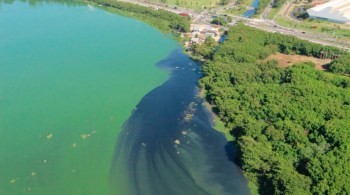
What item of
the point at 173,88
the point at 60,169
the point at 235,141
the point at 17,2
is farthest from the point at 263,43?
the point at 17,2

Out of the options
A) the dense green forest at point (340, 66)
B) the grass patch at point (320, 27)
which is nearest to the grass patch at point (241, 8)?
the grass patch at point (320, 27)

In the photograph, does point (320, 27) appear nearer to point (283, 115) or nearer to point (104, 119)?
point (283, 115)

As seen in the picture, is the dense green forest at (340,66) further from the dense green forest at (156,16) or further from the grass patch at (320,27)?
the dense green forest at (156,16)

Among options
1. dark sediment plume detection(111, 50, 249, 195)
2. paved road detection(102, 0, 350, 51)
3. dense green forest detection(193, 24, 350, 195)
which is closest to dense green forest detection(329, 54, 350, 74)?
dense green forest detection(193, 24, 350, 195)

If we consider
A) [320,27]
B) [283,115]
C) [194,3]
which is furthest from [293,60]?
[194,3]

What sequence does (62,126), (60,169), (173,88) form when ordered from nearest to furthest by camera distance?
(60,169) → (62,126) → (173,88)

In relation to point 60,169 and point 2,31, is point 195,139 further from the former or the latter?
point 2,31
